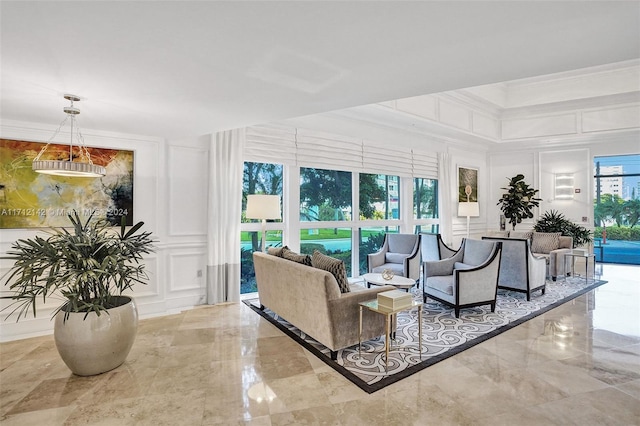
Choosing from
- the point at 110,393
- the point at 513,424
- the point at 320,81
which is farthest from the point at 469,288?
the point at 110,393

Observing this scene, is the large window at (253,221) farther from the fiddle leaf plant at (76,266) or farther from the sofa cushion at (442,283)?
the sofa cushion at (442,283)

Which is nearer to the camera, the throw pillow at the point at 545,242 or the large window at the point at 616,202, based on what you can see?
the throw pillow at the point at 545,242

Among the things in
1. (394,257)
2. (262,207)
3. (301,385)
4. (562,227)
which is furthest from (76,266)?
(562,227)

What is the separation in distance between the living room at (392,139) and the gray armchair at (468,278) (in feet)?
7.07

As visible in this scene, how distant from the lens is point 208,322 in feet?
12.5

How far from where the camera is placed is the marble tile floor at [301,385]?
6.86ft

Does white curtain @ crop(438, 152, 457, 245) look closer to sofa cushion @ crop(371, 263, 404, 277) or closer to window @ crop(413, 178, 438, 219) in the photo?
window @ crop(413, 178, 438, 219)

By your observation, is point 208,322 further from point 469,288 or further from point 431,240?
point 431,240

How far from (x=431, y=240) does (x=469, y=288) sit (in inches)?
64.5

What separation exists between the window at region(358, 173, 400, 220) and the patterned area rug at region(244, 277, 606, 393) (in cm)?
188

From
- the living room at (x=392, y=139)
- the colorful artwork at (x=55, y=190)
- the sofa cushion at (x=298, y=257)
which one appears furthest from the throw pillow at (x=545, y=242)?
the colorful artwork at (x=55, y=190)

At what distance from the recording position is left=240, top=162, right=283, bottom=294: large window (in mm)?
4961

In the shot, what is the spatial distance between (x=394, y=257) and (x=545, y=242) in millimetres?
3409

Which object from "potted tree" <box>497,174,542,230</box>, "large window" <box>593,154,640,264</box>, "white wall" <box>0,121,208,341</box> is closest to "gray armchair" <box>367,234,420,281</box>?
"white wall" <box>0,121,208,341</box>
